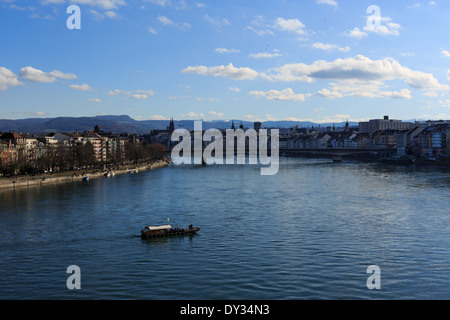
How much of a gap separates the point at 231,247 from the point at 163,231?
12.1ft

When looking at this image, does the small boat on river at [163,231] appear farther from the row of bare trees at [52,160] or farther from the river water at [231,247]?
the row of bare trees at [52,160]

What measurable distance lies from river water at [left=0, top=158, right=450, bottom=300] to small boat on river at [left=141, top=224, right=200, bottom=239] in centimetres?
35

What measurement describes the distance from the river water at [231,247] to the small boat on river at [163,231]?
35 cm

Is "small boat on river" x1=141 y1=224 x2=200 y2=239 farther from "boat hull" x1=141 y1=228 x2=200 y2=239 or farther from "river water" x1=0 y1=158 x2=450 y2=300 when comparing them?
"river water" x1=0 y1=158 x2=450 y2=300

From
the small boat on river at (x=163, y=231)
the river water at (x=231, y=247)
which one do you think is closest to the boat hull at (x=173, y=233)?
the small boat on river at (x=163, y=231)

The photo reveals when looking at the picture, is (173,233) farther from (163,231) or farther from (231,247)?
(231,247)

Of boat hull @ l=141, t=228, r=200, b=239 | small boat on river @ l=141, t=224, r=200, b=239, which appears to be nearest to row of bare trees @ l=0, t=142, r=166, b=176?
small boat on river @ l=141, t=224, r=200, b=239

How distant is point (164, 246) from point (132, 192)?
65.9 feet

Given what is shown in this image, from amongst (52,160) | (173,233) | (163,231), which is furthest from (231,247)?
(52,160)

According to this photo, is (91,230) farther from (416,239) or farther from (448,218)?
(448,218)

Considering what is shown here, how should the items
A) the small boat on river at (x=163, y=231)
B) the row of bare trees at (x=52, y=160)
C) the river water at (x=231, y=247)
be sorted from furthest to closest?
1. the row of bare trees at (x=52, y=160)
2. the small boat on river at (x=163, y=231)
3. the river water at (x=231, y=247)

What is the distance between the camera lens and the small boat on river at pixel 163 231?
21922 millimetres
